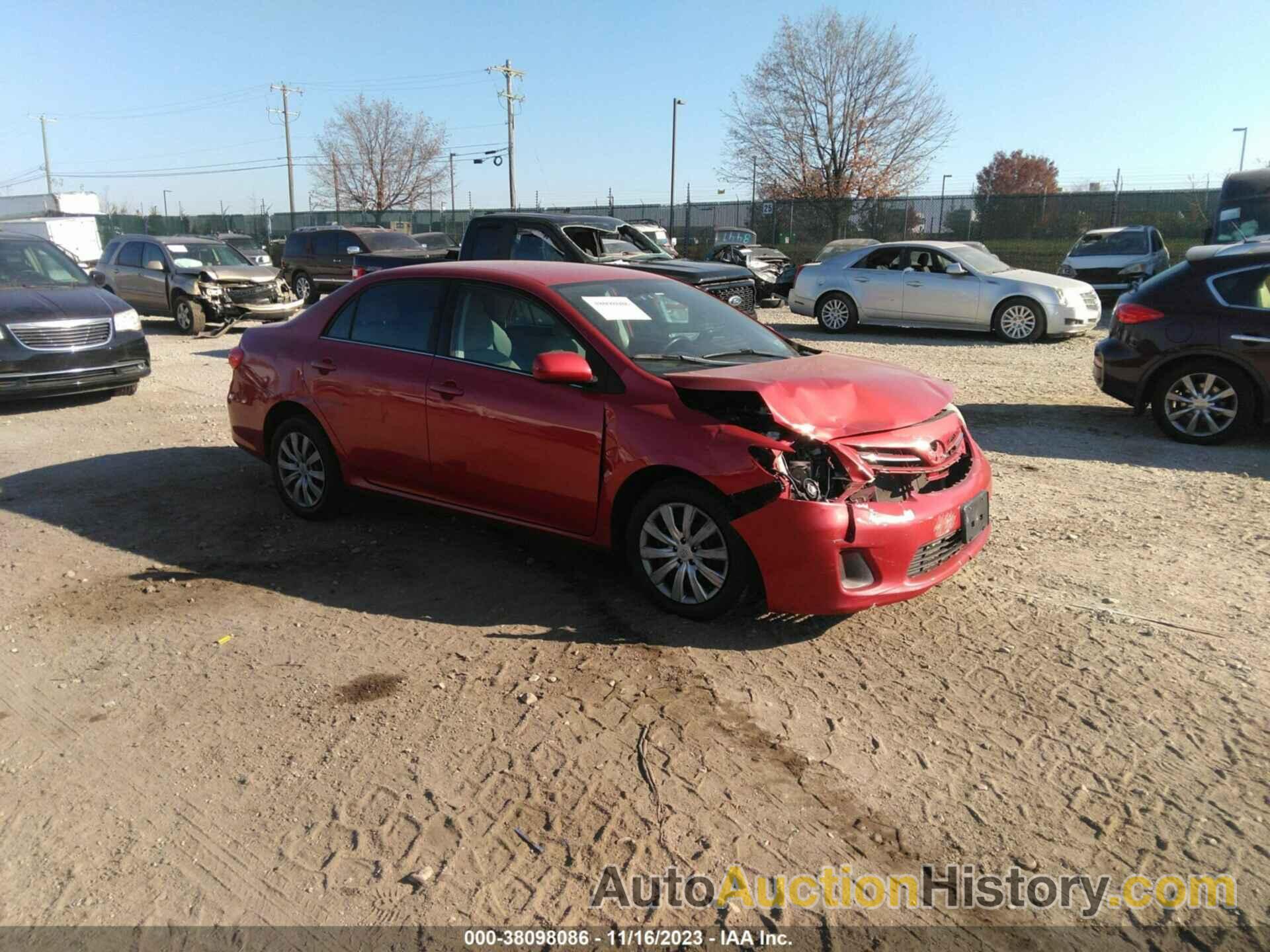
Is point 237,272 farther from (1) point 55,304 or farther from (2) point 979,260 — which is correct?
(2) point 979,260

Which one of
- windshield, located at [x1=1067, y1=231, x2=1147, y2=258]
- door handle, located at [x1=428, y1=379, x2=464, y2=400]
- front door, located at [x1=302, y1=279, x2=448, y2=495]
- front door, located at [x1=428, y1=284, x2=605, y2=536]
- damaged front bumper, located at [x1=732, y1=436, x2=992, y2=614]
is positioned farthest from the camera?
windshield, located at [x1=1067, y1=231, x2=1147, y2=258]

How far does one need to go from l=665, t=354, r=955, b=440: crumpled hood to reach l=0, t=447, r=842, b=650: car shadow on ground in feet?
3.28

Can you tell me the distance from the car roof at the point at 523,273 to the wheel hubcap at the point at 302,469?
3.79 feet

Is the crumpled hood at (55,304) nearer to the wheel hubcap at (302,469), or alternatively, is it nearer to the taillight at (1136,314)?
the wheel hubcap at (302,469)

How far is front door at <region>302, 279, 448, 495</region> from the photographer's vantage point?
5.41 meters

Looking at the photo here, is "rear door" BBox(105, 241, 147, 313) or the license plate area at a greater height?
"rear door" BBox(105, 241, 147, 313)

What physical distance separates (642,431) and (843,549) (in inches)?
41.9

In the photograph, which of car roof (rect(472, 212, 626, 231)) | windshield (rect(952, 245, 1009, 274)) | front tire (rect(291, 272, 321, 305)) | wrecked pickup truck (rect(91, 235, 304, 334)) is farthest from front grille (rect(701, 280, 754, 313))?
→ front tire (rect(291, 272, 321, 305))

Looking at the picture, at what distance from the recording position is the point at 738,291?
12.5 meters

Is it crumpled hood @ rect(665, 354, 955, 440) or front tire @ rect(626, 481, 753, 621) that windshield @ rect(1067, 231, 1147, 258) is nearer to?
crumpled hood @ rect(665, 354, 955, 440)

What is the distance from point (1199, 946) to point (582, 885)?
1.68m

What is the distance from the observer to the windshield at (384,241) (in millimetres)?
21703

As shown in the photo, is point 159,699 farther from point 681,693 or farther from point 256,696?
point 681,693

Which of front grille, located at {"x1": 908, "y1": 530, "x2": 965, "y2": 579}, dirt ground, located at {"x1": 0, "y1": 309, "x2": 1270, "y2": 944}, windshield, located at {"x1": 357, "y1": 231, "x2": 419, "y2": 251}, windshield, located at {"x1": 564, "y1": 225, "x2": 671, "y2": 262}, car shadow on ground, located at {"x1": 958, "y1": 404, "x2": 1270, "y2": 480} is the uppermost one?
windshield, located at {"x1": 357, "y1": 231, "x2": 419, "y2": 251}
